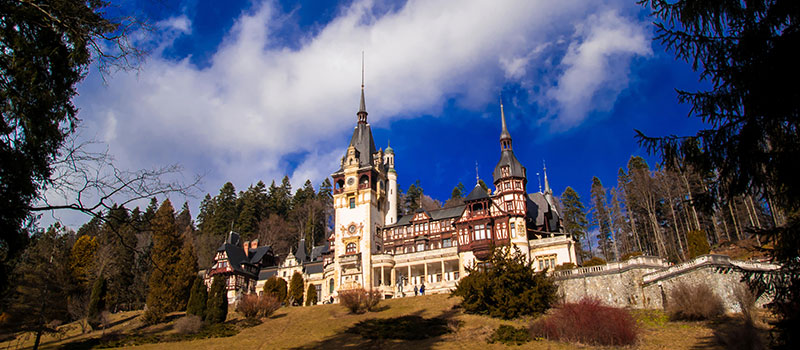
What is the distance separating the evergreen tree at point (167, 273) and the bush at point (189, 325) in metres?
8.65

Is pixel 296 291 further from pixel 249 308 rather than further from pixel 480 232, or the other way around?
pixel 480 232

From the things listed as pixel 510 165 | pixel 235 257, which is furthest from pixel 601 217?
pixel 235 257

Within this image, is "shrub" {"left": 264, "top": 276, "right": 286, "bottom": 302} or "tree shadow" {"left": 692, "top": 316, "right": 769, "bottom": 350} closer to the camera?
"tree shadow" {"left": 692, "top": 316, "right": 769, "bottom": 350}

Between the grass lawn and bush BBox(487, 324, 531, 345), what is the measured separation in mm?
453

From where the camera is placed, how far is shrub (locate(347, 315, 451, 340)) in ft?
90.7

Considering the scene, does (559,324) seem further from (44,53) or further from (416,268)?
(416,268)

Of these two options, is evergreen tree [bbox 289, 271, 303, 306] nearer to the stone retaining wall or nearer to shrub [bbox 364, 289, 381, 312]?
shrub [bbox 364, 289, 381, 312]

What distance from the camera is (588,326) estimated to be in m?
23.6

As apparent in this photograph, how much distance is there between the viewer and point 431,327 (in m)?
29.3

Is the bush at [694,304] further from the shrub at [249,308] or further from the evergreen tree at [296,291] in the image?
the evergreen tree at [296,291]

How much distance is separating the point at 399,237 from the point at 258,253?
72.0ft

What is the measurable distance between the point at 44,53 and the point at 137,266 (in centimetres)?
6325

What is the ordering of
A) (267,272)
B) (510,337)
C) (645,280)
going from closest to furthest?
(510,337) → (645,280) → (267,272)

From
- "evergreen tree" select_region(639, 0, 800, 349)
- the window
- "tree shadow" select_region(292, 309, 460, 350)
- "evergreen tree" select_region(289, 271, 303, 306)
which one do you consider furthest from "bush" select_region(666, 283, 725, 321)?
"evergreen tree" select_region(289, 271, 303, 306)
